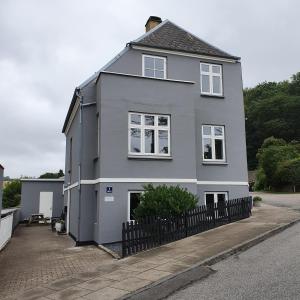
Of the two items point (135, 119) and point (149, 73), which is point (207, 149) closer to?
point (135, 119)

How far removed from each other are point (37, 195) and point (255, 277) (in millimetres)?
24988

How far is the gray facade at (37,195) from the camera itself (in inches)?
1172

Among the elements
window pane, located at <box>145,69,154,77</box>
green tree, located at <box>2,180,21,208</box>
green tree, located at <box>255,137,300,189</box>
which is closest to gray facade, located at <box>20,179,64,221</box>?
green tree, located at <box>2,180,21,208</box>

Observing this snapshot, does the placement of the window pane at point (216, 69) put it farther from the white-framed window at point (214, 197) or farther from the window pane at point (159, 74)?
the white-framed window at point (214, 197)

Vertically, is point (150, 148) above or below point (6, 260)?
above

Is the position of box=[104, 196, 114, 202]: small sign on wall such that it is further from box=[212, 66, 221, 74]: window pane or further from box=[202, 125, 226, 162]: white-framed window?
box=[212, 66, 221, 74]: window pane

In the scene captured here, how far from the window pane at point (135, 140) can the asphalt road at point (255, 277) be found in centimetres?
635

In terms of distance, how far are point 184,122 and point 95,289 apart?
929 centimetres

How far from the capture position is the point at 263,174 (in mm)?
45812

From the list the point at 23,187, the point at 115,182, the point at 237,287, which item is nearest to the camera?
the point at 237,287

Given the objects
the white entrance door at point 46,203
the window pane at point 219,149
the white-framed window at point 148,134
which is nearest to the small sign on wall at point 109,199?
the white-framed window at point 148,134

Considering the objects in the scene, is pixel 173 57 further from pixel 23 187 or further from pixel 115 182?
pixel 23 187

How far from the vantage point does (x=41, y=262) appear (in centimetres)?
1152

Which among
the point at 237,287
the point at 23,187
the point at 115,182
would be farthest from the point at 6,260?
the point at 23,187
